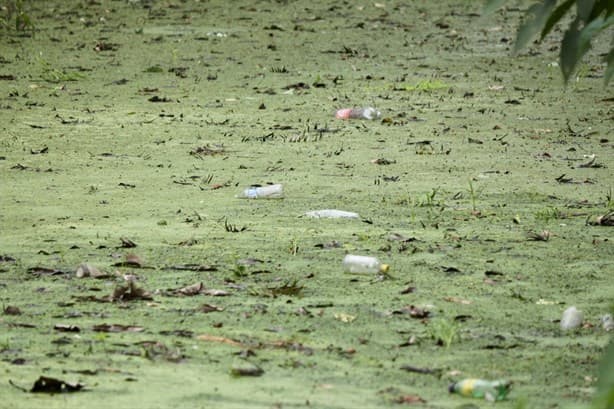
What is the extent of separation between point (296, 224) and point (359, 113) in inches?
87.8

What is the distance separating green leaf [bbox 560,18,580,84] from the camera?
2010 mm

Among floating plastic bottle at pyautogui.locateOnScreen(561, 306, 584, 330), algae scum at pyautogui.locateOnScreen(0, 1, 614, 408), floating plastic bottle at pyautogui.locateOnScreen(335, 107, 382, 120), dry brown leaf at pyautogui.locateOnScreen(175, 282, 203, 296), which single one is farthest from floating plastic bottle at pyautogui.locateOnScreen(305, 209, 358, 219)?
floating plastic bottle at pyautogui.locateOnScreen(335, 107, 382, 120)

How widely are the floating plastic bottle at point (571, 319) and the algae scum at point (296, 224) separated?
0.02 m

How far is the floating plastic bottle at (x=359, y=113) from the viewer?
21.4 feet

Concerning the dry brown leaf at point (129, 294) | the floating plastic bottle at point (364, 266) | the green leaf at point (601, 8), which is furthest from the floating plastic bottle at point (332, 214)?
the green leaf at point (601, 8)

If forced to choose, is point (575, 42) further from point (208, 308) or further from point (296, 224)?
point (296, 224)

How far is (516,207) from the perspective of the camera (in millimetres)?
Answer: 4676

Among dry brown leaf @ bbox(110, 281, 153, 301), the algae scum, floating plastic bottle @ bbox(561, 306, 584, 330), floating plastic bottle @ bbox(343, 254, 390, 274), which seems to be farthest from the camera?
floating plastic bottle @ bbox(343, 254, 390, 274)

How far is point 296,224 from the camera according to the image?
14.4 ft

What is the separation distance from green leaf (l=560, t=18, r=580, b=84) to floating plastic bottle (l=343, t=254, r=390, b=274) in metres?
1.67

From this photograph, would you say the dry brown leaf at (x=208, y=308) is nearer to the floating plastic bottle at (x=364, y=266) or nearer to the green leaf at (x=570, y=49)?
the floating plastic bottle at (x=364, y=266)

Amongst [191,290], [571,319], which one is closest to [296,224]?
[191,290]

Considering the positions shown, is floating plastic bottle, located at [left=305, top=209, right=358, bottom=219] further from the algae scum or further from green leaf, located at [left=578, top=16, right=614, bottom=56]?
green leaf, located at [left=578, top=16, right=614, bottom=56]

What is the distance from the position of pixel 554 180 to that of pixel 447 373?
2525 millimetres
